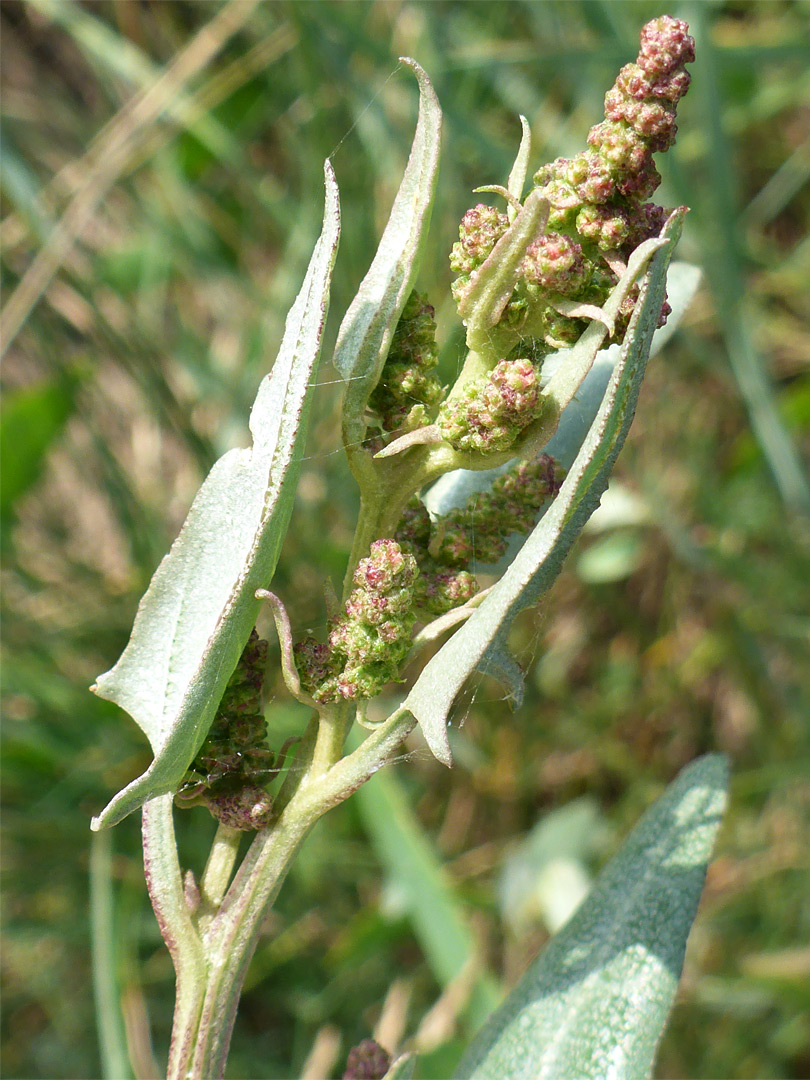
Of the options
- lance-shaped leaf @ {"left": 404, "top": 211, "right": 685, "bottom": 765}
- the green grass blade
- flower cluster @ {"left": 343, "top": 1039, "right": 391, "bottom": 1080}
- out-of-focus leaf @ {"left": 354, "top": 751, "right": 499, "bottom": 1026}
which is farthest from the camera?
out-of-focus leaf @ {"left": 354, "top": 751, "right": 499, "bottom": 1026}

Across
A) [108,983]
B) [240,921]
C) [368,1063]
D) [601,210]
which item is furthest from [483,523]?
[108,983]

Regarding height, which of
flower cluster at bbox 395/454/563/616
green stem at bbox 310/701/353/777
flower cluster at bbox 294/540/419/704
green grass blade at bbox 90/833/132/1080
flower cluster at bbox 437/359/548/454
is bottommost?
green grass blade at bbox 90/833/132/1080

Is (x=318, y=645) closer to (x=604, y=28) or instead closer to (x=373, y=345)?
(x=373, y=345)

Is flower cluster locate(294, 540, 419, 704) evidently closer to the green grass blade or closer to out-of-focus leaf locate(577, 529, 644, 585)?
the green grass blade

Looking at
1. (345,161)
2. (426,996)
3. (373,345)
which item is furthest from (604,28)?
(426,996)

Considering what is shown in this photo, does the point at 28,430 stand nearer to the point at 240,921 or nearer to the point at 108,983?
the point at 108,983

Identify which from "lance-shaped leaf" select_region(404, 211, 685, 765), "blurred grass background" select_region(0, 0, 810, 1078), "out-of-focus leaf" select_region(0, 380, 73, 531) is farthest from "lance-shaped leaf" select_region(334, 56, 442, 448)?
"out-of-focus leaf" select_region(0, 380, 73, 531)

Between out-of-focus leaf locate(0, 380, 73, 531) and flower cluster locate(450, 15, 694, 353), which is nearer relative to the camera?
flower cluster locate(450, 15, 694, 353)
